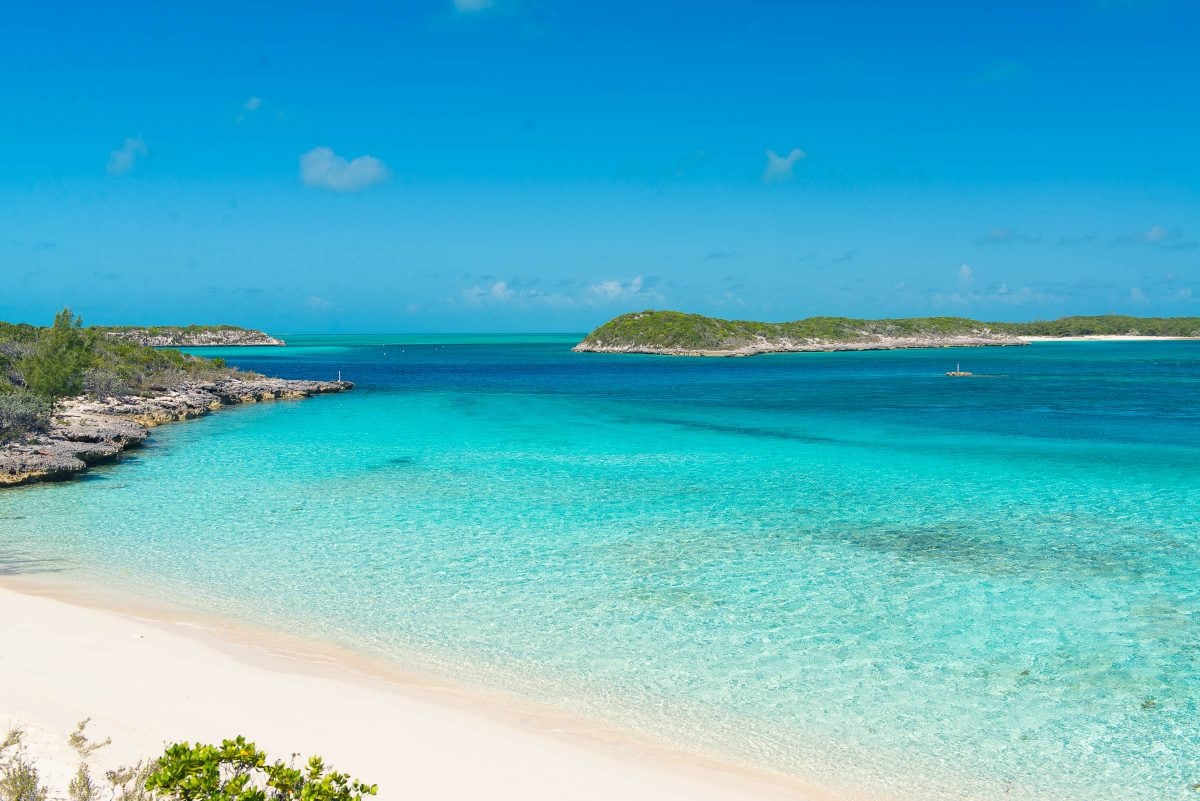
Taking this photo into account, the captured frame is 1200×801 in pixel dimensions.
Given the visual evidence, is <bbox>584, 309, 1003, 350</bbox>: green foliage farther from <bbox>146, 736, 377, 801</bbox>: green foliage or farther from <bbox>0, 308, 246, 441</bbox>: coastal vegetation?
<bbox>146, 736, 377, 801</bbox>: green foliage

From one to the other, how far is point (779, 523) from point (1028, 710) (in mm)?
8937

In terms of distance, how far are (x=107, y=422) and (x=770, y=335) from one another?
446 feet

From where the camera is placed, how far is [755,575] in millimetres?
13625

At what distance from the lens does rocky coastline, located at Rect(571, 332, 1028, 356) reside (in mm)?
141000

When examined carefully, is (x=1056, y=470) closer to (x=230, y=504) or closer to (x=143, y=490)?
(x=230, y=504)

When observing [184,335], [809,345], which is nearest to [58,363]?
[809,345]

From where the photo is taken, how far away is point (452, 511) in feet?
61.8

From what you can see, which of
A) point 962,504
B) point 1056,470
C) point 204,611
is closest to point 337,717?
point 204,611

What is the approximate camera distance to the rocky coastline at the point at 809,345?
141 m

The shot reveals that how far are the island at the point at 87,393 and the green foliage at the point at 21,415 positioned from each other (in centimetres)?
3

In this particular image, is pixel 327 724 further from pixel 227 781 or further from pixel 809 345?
pixel 809 345

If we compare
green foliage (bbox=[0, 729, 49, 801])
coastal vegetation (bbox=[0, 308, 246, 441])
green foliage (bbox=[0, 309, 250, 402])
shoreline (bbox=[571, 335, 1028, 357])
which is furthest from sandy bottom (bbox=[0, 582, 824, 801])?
shoreline (bbox=[571, 335, 1028, 357])

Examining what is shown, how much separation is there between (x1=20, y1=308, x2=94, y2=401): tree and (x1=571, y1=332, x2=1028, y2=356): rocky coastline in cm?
11023

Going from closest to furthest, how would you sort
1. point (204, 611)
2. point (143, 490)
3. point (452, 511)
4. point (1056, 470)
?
point (204, 611) → point (452, 511) → point (143, 490) → point (1056, 470)
